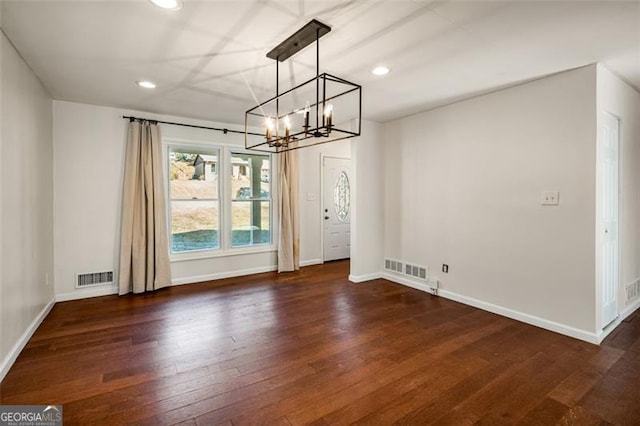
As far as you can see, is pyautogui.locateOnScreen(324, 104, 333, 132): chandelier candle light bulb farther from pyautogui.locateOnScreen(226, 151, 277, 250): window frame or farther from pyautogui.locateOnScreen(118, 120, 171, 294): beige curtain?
pyautogui.locateOnScreen(226, 151, 277, 250): window frame

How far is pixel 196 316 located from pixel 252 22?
296 centimetres

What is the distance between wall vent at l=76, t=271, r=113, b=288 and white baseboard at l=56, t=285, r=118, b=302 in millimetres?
66

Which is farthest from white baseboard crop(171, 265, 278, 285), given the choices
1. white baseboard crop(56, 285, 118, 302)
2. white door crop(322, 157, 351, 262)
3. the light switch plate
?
the light switch plate

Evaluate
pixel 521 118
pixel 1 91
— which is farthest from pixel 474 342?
pixel 1 91

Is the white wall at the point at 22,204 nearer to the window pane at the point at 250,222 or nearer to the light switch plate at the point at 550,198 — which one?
the window pane at the point at 250,222

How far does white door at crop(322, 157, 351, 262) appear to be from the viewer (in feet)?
21.1

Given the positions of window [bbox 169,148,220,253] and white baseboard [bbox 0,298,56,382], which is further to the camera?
window [bbox 169,148,220,253]

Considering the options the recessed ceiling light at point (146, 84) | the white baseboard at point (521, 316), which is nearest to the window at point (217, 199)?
the recessed ceiling light at point (146, 84)

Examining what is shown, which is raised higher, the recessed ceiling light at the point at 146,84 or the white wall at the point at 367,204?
the recessed ceiling light at the point at 146,84

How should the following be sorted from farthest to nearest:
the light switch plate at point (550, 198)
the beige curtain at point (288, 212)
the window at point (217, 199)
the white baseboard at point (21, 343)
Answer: the beige curtain at point (288, 212) → the window at point (217, 199) → the light switch plate at point (550, 198) → the white baseboard at point (21, 343)

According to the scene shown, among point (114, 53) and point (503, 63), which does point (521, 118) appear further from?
point (114, 53)

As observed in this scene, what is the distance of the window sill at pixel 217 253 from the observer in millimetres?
4777

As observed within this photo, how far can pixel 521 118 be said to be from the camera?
334 centimetres

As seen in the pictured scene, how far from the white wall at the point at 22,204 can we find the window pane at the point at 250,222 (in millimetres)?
2417
